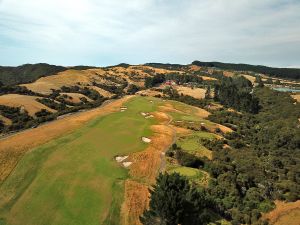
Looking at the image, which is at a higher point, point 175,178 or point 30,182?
point 175,178

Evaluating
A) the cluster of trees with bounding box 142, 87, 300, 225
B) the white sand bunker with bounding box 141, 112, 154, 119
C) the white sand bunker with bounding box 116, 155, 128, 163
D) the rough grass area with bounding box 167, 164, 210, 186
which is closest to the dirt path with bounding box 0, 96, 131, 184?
the white sand bunker with bounding box 116, 155, 128, 163

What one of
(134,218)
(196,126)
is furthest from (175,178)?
(196,126)

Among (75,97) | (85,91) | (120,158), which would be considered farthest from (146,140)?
(85,91)

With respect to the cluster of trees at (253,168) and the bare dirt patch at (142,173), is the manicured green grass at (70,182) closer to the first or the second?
the bare dirt patch at (142,173)

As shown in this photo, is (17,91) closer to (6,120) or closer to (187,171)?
(6,120)

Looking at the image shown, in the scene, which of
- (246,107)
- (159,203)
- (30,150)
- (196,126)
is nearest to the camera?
(159,203)

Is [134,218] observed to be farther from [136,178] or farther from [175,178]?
[136,178]

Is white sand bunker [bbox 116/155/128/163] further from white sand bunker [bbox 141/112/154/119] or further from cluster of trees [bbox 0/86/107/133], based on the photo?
cluster of trees [bbox 0/86/107/133]
